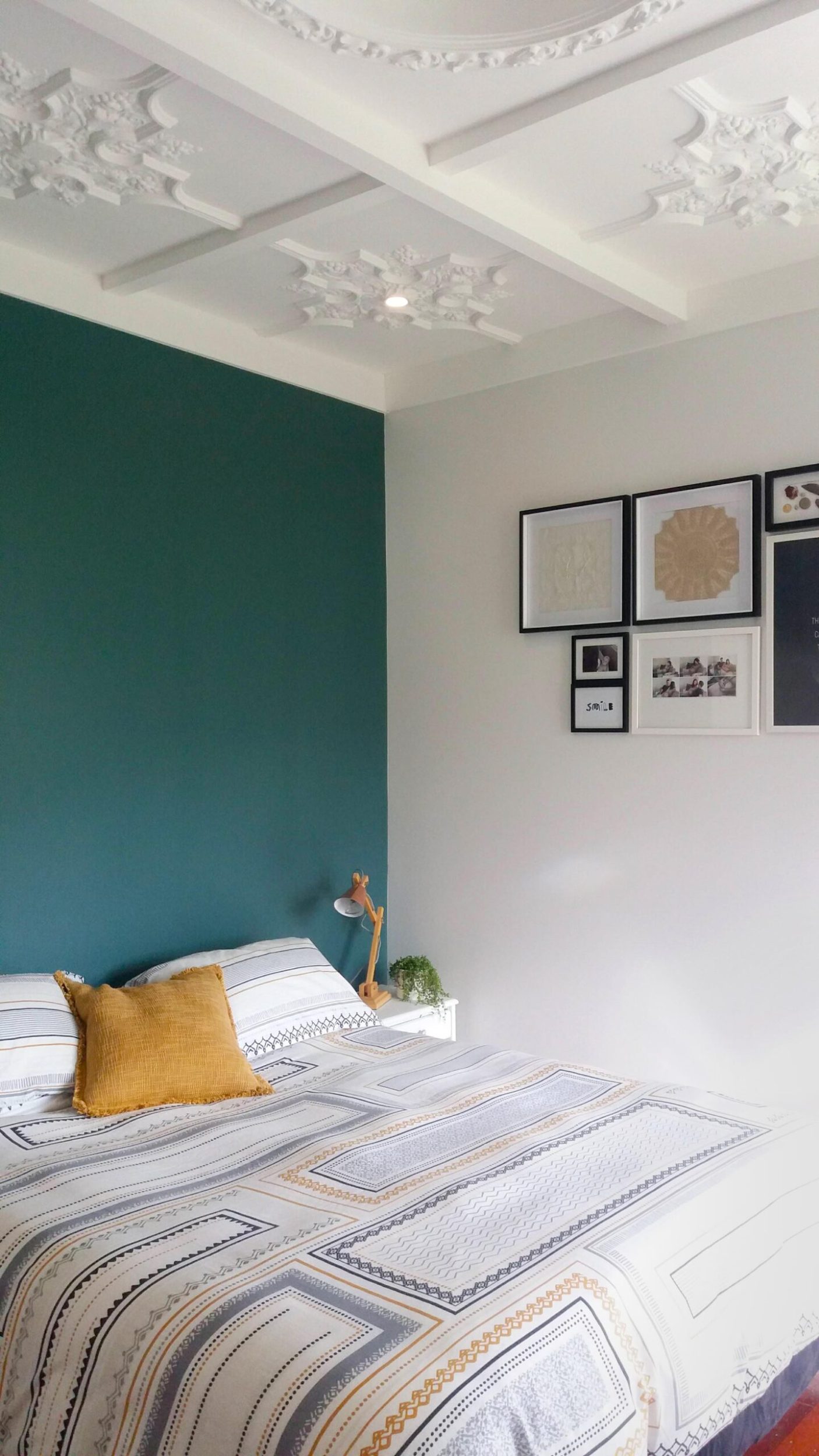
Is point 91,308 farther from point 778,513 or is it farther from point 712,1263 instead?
point 712,1263

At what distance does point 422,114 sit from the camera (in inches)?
92.8

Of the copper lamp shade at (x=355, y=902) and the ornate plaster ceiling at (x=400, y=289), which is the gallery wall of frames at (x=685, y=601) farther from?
the copper lamp shade at (x=355, y=902)

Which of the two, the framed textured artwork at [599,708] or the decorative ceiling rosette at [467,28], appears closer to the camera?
the decorative ceiling rosette at [467,28]

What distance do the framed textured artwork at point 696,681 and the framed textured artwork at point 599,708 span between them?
43 millimetres

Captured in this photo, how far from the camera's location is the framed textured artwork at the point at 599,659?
3.57 meters

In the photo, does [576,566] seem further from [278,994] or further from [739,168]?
[278,994]

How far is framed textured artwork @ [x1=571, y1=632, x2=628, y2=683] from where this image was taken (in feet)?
11.7

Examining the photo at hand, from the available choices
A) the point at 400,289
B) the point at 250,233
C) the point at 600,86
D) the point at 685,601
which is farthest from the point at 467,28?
the point at 685,601

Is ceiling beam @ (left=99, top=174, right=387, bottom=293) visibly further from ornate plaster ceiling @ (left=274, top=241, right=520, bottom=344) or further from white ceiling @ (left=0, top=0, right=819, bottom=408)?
ornate plaster ceiling @ (left=274, top=241, right=520, bottom=344)

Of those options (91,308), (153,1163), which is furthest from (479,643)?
(153,1163)

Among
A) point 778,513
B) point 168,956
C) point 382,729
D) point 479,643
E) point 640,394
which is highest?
point 640,394

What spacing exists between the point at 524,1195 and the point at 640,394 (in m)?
2.48

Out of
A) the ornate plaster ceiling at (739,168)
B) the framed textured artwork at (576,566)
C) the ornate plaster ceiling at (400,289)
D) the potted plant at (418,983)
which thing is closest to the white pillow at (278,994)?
the potted plant at (418,983)

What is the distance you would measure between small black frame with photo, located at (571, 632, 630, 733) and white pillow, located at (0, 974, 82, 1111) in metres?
1.83
